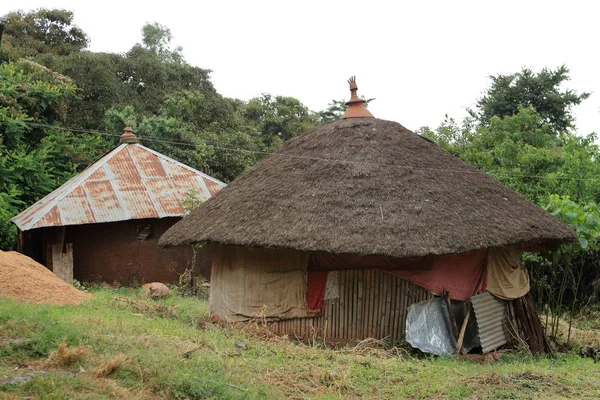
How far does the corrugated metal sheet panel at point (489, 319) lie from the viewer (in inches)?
417

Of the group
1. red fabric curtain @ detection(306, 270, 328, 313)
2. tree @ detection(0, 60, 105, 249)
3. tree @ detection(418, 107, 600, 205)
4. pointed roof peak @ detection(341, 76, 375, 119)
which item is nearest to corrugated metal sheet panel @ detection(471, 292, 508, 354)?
red fabric curtain @ detection(306, 270, 328, 313)

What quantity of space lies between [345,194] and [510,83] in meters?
16.6

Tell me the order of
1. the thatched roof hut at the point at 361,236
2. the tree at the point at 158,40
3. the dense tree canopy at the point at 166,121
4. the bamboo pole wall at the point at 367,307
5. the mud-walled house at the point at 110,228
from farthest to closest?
1. the tree at the point at 158,40
2. the dense tree canopy at the point at 166,121
3. the mud-walled house at the point at 110,228
4. the bamboo pole wall at the point at 367,307
5. the thatched roof hut at the point at 361,236

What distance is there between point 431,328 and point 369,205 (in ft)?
7.07

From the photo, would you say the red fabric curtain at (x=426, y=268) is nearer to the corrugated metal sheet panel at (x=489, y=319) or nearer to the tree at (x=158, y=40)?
the corrugated metal sheet panel at (x=489, y=319)

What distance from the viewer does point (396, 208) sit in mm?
10250

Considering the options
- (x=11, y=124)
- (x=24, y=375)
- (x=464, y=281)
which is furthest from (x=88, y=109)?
(x=24, y=375)

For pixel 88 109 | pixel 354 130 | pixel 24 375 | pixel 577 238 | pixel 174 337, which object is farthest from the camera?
pixel 88 109

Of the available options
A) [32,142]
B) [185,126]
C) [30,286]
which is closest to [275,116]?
[185,126]

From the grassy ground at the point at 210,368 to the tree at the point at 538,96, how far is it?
54.1 feet

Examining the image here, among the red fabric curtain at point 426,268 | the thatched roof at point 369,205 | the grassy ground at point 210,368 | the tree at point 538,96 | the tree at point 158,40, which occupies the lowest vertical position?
the grassy ground at point 210,368

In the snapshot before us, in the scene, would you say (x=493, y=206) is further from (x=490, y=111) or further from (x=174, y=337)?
(x=490, y=111)

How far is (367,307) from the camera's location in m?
10.4

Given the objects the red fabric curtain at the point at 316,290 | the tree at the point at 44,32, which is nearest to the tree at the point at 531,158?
the red fabric curtain at the point at 316,290
